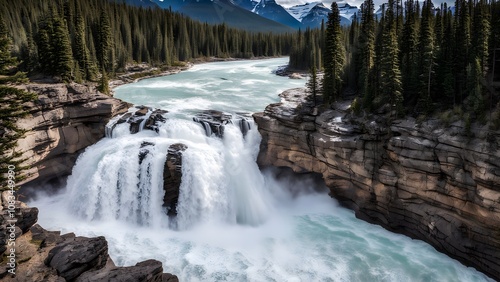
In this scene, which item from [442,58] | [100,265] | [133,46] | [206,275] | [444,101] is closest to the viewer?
[100,265]

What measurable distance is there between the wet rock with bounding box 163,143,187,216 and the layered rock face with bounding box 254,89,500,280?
30.0 ft

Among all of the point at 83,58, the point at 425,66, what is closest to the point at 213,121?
the point at 425,66

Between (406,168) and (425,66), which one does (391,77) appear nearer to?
(425,66)

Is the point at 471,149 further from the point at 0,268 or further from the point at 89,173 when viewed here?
the point at 89,173

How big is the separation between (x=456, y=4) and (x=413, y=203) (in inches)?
1546

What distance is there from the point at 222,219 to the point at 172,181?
5.55 m

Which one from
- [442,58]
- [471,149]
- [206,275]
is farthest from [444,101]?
[206,275]

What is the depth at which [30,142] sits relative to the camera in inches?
1287

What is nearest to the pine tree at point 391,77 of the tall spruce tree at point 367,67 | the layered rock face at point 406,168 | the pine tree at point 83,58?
the tall spruce tree at point 367,67

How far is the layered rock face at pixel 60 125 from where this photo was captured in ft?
109

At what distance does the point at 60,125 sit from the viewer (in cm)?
3538

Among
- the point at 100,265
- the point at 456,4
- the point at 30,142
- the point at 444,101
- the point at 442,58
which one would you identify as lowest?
the point at 100,265

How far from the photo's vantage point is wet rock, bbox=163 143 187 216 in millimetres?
30547

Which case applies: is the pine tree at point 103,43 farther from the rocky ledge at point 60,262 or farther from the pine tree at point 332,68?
the rocky ledge at point 60,262
